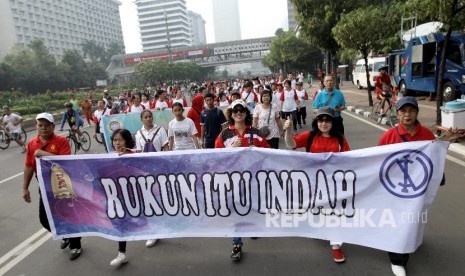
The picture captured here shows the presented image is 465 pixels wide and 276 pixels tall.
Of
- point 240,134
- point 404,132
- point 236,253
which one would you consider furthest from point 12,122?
point 404,132

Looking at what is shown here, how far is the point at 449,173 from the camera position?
600cm

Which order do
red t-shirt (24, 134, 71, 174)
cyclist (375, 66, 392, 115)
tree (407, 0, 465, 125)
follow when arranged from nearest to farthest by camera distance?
red t-shirt (24, 134, 71, 174) < tree (407, 0, 465, 125) < cyclist (375, 66, 392, 115)

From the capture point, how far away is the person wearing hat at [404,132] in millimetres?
3336

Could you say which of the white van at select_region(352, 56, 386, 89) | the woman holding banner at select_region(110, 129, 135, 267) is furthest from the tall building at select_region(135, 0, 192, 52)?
the woman holding banner at select_region(110, 129, 135, 267)

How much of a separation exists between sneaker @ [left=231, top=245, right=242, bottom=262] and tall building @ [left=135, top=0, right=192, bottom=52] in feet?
540

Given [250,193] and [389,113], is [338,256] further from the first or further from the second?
[389,113]

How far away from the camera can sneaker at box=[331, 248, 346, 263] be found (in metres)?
3.60

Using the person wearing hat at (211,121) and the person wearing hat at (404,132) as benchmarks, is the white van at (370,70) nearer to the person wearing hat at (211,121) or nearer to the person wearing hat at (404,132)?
the person wearing hat at (211,121)

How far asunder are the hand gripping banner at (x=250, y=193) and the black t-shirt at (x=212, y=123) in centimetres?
258

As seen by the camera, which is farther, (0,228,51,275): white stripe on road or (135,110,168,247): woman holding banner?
(135,110,168,247): woman holding banner

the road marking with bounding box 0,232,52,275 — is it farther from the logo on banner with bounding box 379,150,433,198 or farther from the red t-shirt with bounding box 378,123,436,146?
the red t-shirt with bounding box 378,123,436,146

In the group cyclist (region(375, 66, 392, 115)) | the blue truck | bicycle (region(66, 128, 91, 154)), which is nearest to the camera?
bicycle (region(66, 128, 91, 154))

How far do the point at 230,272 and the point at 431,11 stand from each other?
738cm

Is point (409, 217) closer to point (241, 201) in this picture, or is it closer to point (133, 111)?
point (241, 201)
